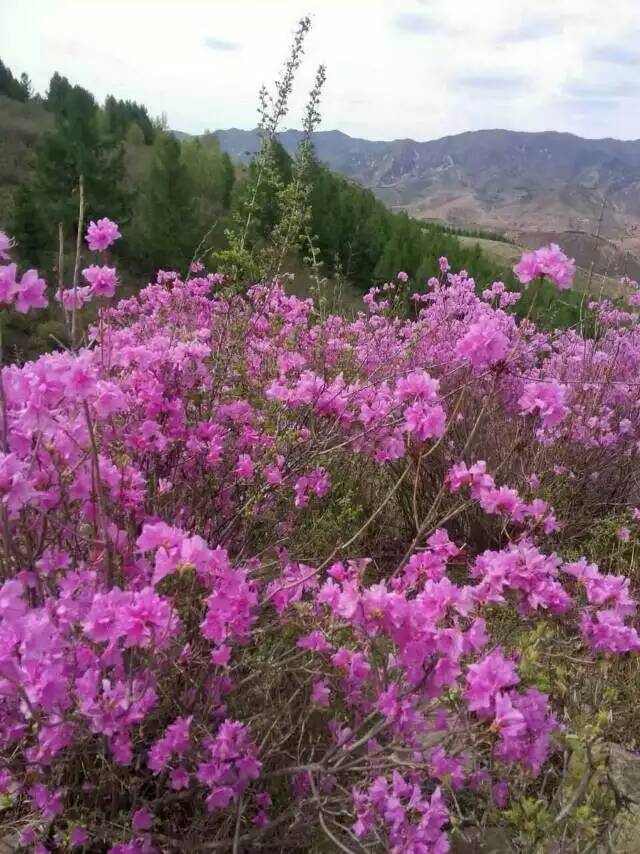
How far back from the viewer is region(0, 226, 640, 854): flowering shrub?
5.03 ft

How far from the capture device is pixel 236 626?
1.63 meters

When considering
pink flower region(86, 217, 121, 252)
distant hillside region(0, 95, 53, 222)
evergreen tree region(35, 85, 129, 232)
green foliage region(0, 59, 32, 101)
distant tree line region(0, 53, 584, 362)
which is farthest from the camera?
green foliage region(0, 59, 32, 101)

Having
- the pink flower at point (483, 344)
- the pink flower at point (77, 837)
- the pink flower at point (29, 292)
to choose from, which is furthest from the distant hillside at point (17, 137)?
the pink flower at point (77, 837)

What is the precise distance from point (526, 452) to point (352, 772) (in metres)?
3.04

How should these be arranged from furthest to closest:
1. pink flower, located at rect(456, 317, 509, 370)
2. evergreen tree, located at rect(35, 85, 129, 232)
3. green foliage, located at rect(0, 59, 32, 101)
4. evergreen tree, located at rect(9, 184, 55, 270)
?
green foliage, located at rect(0, 59, 32, 101)
evergreen tree, located at rect(35, 85, 129, 232)
evergreen tree, located at rect(9, 184, 55, 270)
pink flower, located at rect(456, 317, 509, 370)

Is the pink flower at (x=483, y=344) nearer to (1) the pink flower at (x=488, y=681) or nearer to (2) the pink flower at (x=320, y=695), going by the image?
(1) the pink flower at (x=488, y=681)

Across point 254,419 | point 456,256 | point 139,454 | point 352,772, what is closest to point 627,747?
point 352,772

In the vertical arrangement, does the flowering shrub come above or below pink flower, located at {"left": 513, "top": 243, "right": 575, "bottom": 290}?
below

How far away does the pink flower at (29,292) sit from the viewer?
1.89 m

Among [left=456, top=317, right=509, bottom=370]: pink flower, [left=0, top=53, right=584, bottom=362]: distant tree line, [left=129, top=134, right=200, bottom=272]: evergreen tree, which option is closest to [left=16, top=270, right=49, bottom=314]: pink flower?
[left=456, top=317, right=509, bottom=370]: pink flower

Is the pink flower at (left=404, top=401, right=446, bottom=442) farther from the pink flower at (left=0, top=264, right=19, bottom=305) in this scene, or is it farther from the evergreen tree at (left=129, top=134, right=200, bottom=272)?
the evergreen tree at (left=129, top=134, right=200, bottom=272)

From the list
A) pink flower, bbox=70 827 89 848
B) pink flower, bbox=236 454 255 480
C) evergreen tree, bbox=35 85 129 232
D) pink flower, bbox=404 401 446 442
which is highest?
evergreen tree, bbox=35 85 129 232

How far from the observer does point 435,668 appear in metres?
1.51

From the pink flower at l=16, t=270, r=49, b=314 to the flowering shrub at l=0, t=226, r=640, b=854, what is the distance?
0.08m
